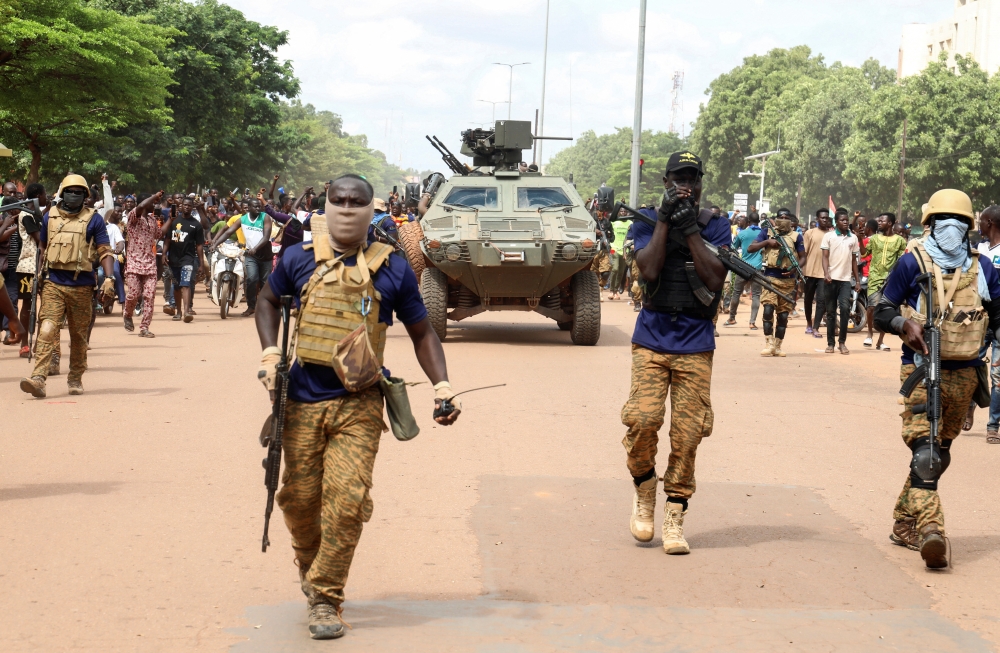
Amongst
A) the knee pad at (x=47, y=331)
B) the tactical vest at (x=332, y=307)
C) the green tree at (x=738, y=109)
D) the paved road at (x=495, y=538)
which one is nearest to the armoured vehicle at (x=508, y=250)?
the paved road at (x=495, y=538)

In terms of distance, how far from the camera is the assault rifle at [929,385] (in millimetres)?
5996

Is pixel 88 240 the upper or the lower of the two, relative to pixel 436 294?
upper

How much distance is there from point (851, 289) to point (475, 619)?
12.9 m

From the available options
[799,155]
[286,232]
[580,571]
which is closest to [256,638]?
[580,571]

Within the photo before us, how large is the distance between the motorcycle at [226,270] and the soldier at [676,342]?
1391 cm

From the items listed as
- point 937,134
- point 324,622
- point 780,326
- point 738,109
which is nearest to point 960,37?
point 738,109

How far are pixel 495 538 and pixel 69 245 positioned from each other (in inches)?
215

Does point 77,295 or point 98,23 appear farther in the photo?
point 98,23

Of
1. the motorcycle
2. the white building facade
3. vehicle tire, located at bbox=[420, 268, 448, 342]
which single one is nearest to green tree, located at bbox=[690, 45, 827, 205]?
the white building facade

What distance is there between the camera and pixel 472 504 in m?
6.92

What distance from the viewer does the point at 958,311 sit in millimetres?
6133

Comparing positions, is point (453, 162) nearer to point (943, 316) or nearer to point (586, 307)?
point (586, 307)

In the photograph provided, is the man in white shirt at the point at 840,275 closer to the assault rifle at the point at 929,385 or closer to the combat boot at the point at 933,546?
the assault rifle at the point at 929,385

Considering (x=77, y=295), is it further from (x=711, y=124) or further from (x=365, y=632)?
(x=711, y=124)
